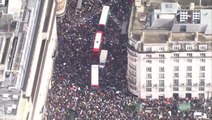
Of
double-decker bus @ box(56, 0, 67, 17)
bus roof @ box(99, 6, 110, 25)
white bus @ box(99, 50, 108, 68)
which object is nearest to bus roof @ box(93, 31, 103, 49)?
white bus @ box(99, 50, 108, 68)

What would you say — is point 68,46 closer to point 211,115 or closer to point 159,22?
point 159,22

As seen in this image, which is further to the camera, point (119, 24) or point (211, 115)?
point (119, 24)

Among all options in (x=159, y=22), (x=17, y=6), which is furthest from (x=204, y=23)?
(x=17, y=6)

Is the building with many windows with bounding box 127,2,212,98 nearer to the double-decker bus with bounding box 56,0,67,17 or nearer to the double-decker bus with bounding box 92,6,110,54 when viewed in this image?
the double-decker bus with bounding box 92,6,110,54

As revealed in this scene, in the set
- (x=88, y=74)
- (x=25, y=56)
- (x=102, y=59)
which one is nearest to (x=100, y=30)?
(x=102, y=59)

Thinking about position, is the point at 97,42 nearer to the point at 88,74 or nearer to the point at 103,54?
the point at 103,54

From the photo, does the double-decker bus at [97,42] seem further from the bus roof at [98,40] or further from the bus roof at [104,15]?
the bus roof at [104,15]
